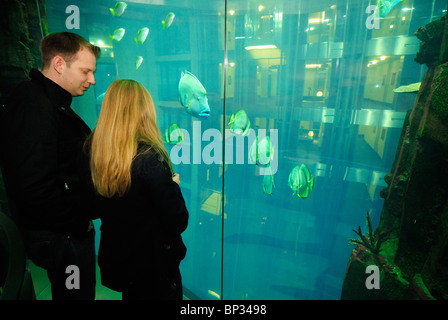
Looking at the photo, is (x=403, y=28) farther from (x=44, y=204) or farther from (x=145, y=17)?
(x=44, y=204)

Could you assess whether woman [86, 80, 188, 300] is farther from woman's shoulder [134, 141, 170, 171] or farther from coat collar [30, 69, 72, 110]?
coat collar [30, 69, 72, 110]

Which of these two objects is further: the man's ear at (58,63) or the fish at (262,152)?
the fish at (262,152)

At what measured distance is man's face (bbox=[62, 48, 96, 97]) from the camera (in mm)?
1374

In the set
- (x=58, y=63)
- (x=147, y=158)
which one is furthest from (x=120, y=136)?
(x=58, y=63)

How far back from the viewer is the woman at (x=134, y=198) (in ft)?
3.68

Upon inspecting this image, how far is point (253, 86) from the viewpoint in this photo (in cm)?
1173

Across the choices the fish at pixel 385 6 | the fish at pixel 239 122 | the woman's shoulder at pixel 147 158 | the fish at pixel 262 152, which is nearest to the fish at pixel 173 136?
the fish at pixel 239 122

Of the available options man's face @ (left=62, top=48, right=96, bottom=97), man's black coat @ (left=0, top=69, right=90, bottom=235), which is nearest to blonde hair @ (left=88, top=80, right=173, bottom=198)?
man's black coat @ (left=0, top=69, right=90, bottom=235)

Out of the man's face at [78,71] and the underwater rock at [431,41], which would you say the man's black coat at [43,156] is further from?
the underwater rock at [431,41]

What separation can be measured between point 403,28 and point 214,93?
31.8ft

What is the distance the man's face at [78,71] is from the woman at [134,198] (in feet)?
1.26

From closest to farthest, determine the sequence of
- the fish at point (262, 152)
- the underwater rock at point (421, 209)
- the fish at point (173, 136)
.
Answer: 1. the underwater rock at point (421, 209)
2. the fish at point (173, 136)
3. the fish at point (262, 152)

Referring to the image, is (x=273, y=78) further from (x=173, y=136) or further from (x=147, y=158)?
(x=147, y=158)

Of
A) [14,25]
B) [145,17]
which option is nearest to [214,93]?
[145,17]
